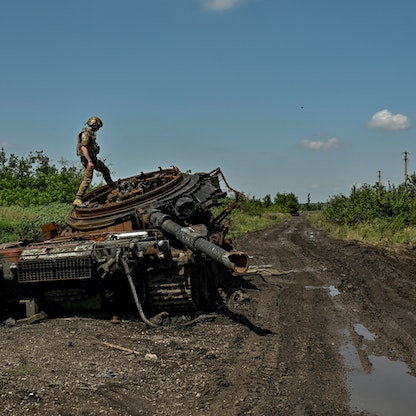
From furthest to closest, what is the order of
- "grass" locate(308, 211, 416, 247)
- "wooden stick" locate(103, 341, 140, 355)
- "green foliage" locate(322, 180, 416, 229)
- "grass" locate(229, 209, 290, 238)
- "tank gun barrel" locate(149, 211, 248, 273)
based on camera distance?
"grass" locate(229, 209, 290, 238)
"green foliage" locate(322, 180, 416, 229)
"grass" locate(308, 211, 416, 247)
"wooden stick" locate(103, 341, 140, 355)
"tank gun barrel" locate(149, 211, 248, 273)

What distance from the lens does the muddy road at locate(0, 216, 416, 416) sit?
505cm

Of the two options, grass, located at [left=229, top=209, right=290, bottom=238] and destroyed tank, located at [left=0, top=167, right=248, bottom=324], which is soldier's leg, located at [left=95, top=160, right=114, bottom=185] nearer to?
destroyed tank, located at [left=0, top=167, right=248, bottom=324]

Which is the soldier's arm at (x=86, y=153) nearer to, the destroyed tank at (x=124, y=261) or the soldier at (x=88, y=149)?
the soldier at (x=88, y=149)

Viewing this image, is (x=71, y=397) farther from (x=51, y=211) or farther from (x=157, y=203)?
(x=51, y=211)

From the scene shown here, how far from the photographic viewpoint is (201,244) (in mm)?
7258

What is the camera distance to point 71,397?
507 cm

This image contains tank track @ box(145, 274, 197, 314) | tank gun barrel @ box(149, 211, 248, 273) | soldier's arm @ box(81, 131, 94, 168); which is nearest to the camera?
tank gun barrel @ box(149, 211, 248, 273)

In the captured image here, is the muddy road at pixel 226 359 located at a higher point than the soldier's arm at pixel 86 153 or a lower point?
lower

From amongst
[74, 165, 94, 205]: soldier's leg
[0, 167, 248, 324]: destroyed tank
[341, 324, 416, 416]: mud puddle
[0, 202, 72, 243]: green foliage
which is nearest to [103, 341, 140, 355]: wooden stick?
[0, 167, 248, 324]: destroyed tank

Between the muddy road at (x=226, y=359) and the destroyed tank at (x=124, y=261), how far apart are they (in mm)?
343

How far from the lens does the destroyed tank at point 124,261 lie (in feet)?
25.1

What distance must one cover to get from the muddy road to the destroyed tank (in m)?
0.34

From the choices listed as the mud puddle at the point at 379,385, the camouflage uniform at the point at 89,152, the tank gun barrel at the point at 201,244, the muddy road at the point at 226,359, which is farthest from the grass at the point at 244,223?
the mud puddle at the point at 379,385

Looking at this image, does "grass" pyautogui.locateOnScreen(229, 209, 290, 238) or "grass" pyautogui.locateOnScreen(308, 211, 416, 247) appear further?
"grass" pyautogui.locateOnScreen(229, 209, 290, 238)
